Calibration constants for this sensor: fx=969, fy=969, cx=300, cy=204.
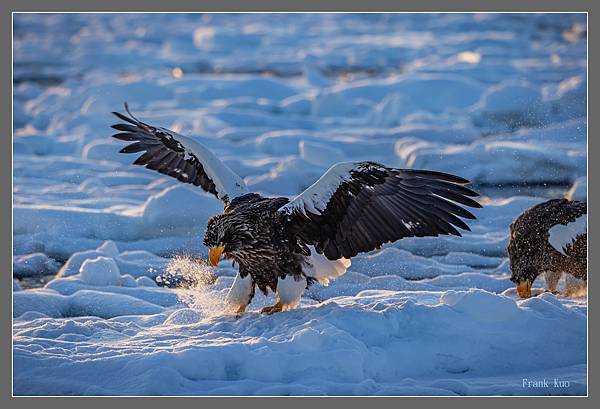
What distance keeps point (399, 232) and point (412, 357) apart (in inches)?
25.0

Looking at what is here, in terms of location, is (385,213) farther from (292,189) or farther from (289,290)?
(292,189)

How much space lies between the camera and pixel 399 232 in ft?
15.9

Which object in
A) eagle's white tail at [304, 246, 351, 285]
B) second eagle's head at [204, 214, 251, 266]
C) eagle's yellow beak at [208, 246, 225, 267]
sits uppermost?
second eagle's head at [204, 214, 251, 266]

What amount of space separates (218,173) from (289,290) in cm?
89

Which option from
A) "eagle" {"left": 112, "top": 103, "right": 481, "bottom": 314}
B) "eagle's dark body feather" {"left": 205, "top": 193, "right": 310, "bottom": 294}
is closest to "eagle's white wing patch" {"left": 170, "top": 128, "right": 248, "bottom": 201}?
"eagle" {"left": 112, "top": 103, "right": 481, "bottom": 314}

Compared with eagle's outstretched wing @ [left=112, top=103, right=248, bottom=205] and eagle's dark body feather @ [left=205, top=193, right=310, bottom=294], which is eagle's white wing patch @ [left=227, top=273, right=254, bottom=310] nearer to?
eagle's dark body feather @ [left=205, top=193, right=310, bottom=294]

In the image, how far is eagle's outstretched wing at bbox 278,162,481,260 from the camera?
478 centimetres

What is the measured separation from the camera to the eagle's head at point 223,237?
16.0 ft

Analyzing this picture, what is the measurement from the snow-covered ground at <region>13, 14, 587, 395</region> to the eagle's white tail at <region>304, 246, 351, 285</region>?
7.7 inches

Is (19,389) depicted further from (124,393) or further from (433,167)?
(433,167)

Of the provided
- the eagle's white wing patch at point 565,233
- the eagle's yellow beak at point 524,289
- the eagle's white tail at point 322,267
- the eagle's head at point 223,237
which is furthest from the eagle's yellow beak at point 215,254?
the eagle's white wing patch at point 565,233

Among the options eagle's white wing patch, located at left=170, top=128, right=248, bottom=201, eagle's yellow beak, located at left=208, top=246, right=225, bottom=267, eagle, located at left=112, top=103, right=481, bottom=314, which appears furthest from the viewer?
eagle's white wing patch, located at left=170, top=128, right=248, bottom=201

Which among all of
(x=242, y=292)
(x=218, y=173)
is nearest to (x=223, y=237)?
(x=242, y=292)

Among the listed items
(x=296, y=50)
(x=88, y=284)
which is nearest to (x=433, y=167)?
(x=88, y=284)
